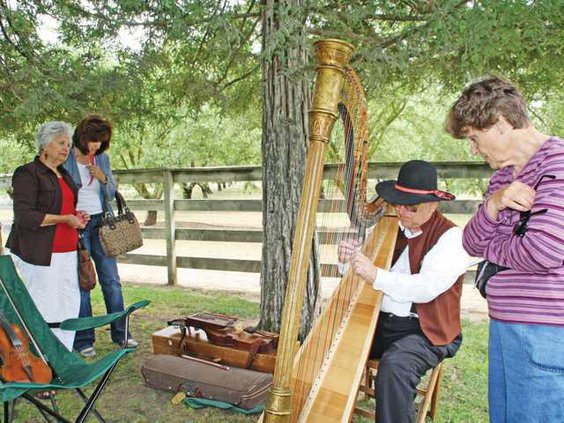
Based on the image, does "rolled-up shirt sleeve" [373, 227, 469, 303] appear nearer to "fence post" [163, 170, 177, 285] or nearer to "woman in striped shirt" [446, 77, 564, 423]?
"woman in striped shirt" [446, 77, 564, 423]

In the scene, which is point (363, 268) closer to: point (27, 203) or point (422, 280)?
point (422, 280)

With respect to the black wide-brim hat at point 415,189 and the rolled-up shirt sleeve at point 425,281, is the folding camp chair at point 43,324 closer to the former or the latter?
the rolled-up shirt sleeve at point 425,281

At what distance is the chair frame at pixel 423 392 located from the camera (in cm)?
218

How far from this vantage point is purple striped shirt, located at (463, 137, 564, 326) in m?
1.28

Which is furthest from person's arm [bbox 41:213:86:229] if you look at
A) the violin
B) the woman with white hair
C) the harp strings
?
the harp strings

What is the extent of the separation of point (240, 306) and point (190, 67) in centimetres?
209

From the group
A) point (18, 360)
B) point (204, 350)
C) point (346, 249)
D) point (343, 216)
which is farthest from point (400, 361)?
point (18, 360)

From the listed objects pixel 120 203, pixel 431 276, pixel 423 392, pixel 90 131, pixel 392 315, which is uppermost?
pixel 90 131

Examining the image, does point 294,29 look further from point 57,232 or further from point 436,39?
point 57,232

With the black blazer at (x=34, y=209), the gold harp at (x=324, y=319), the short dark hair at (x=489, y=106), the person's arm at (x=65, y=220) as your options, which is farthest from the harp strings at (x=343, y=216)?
the black blazer at (x=34, y=209)

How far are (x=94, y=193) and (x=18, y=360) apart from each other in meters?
1.45

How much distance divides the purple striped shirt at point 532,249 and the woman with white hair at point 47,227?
2322mm

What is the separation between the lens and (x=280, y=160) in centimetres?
325

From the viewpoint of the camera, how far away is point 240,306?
182 inches
